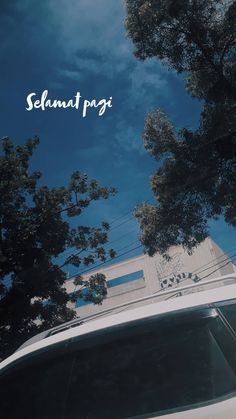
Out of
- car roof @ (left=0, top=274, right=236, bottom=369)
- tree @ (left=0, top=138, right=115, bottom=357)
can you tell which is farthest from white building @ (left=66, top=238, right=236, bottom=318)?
car roof @ (left=0, top=274, right=236, bottom=369)

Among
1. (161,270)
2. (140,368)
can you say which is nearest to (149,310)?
(140,368)

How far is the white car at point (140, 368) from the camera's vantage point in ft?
5.58

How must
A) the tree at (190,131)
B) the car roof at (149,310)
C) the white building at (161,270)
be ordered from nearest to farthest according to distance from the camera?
the car roof at (149,310) → the tree at (190,131) → the white building at (161,270)

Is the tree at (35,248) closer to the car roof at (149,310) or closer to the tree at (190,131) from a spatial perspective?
the tree at (190,131)

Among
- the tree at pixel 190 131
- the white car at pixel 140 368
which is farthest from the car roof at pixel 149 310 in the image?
the tree at pixel 190 131

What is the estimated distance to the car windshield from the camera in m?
1.72

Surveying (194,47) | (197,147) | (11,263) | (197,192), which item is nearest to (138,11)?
(194,47)

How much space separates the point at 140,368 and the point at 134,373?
41 millimetres

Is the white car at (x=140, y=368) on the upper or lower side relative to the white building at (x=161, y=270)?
lower

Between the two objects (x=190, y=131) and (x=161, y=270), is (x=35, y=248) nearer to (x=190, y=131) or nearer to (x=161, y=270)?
(x=190, y=131)

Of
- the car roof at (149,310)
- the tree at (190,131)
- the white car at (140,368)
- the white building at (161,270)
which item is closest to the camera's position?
the white car at (140,368)

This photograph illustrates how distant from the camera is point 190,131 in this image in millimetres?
13453

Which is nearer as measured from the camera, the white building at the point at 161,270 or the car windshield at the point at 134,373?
the car windshield at the point at 134,373

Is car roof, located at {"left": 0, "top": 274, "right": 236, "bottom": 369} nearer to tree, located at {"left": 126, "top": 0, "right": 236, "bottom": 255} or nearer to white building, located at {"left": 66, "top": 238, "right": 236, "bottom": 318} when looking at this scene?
tree, located at {"left": 126, "top": 0, "right": 236, "bottom": 255}
